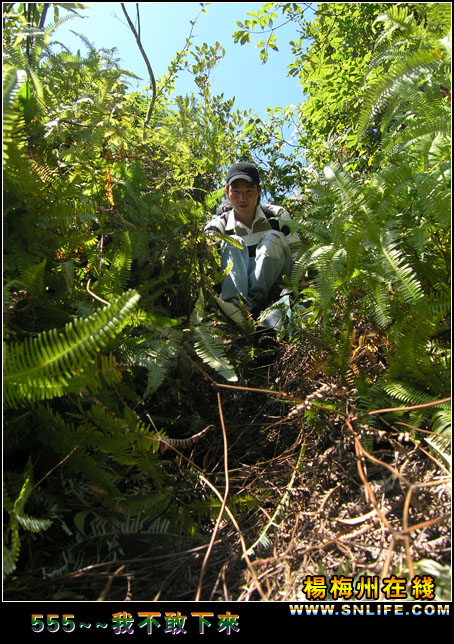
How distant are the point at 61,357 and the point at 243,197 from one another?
198 cm

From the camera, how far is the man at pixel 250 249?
2.12m

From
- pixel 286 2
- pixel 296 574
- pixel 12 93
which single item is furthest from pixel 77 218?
pixel 286 2

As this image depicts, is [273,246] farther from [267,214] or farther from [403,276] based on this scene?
[403,276]

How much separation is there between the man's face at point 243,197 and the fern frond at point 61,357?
1.87 m

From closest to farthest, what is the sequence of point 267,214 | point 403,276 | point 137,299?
point 137,299
point 403,276
point 267,214

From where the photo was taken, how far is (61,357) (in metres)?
0.83

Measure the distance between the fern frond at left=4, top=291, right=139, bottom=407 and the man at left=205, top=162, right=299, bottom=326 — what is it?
101 cm

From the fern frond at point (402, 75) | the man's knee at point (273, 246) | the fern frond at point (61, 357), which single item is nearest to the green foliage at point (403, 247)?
the fern frond at point (402, 75)

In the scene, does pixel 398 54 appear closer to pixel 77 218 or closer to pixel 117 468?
pixel 77 218

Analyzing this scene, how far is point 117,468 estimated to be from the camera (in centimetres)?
119

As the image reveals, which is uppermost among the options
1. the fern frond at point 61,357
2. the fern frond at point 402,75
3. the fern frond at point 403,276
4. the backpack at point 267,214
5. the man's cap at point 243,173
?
the man's cap at point 243,173

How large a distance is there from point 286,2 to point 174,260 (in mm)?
1372

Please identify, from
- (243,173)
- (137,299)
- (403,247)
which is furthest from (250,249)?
(137,299)

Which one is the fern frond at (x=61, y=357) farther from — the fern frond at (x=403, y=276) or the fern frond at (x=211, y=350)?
the fern frond at (x=403, y=276)
